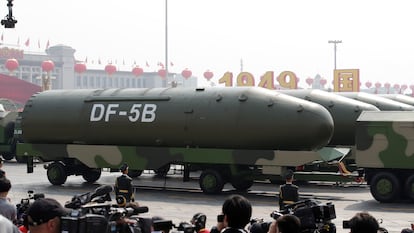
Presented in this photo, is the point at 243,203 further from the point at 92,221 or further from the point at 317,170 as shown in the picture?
the point at 317,170

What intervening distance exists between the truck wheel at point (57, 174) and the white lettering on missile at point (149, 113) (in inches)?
161

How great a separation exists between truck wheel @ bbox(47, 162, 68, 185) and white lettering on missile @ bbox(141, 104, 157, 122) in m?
4.09

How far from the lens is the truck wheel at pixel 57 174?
26.2 m

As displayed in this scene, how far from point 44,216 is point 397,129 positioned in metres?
17.4

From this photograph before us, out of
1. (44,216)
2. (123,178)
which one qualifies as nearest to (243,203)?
(44,216)

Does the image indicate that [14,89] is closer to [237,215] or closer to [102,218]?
[237,215]

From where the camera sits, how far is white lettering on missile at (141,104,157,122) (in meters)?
24.1

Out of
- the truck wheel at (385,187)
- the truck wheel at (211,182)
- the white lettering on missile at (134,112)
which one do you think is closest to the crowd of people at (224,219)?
the truck wheel at (385,187)

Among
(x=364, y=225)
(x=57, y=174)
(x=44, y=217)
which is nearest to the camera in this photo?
(x=44, y=217)

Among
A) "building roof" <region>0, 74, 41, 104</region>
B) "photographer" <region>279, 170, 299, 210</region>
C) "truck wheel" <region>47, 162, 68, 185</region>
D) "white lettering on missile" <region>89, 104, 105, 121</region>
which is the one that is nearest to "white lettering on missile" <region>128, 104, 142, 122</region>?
"white lettering on missile" <region>89, 104, 105, 121</region>

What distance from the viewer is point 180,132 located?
23516 millimetres

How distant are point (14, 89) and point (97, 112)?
253 feet

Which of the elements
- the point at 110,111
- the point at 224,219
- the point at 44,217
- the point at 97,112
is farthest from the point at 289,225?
the point at 97,112

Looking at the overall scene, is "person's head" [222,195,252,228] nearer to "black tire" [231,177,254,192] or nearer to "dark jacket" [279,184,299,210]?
"dark jacket" [279,184,299,210]
